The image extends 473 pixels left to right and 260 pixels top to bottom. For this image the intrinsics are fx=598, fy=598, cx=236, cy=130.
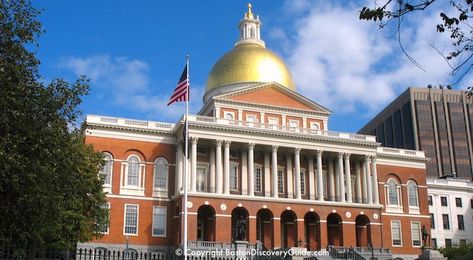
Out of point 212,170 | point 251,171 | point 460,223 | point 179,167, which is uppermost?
point 179,167

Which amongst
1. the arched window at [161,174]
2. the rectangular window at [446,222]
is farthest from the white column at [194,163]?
the rectangular window at [446,222]

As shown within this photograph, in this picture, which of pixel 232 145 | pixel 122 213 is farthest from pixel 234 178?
pixel 122 213

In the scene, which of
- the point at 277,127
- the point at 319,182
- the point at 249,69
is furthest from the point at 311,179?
the point at 249,69

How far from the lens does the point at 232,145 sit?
6219cm

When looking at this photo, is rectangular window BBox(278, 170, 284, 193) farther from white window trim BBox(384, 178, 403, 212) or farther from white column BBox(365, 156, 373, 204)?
white window trim BBox(384, 178, 403, 212)

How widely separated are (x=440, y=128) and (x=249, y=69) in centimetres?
7424

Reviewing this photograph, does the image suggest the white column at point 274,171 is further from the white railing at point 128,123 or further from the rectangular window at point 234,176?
the white railing at point 128,123

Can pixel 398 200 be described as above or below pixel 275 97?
below

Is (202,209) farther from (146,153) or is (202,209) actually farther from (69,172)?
(69,172)

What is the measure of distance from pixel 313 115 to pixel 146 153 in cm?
1976

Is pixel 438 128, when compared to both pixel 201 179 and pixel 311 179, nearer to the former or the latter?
pixel 311 179

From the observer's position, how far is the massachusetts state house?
193 ft

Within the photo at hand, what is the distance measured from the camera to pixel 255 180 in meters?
63.0

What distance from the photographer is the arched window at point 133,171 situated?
6015cm
